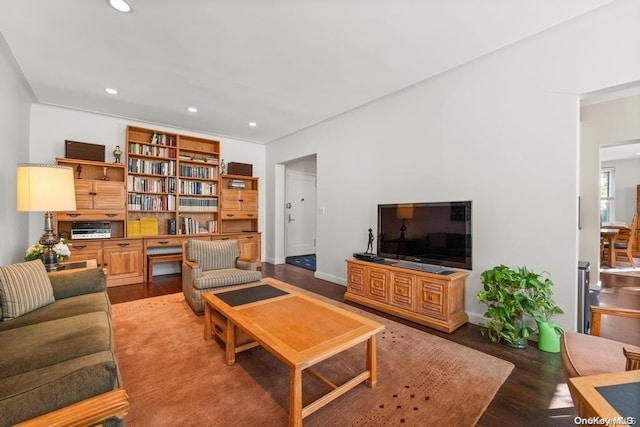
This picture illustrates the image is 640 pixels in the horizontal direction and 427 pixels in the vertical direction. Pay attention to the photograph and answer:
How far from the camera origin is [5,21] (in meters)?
2.22

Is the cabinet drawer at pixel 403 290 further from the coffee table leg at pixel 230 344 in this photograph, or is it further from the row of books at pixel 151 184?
the row of books at pixel 151 184

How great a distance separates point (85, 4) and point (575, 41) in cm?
379

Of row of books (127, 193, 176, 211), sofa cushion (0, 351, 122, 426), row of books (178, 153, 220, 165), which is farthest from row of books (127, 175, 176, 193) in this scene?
sofa cushion (0, 351, 122, 426)

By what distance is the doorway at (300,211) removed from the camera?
6448 millimetres

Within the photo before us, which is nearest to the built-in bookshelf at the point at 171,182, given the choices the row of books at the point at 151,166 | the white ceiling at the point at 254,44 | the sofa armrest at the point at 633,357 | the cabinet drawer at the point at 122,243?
the row of books at the point at 151,166

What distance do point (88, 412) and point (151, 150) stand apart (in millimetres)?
4775

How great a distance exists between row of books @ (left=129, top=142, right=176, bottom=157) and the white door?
8.02ft

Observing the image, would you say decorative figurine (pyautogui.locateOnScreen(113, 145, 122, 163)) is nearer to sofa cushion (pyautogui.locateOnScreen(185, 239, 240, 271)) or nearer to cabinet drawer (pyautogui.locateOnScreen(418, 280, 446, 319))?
sofa cushion (pyautogui.locateOnScreen(185, 239, 240, 271))

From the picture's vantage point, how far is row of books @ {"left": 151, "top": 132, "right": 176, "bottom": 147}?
15.3ft

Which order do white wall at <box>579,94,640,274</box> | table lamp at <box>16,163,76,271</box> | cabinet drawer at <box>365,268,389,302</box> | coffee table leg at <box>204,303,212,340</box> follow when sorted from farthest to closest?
white wall at <box>579,94,640,274</box>
cabinet drawer at <box>365,268,389,302</box>
coffee table leg at <box>204,303,212,340</box>
table lamp at <box>16,163,76,271</box>

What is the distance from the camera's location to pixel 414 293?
2.84m

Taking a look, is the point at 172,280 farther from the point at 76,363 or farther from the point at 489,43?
the point at 489,43

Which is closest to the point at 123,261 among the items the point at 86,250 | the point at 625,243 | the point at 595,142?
the point at 86,250

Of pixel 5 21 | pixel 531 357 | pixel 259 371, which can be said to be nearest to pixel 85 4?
pixel 5 21
